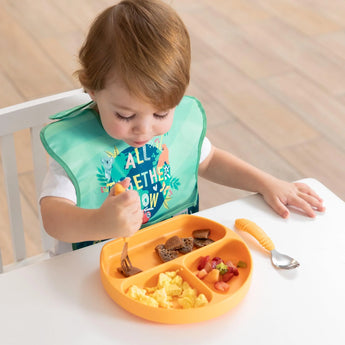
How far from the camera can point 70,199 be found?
1.16 meters

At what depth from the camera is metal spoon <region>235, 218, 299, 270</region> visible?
1022mm

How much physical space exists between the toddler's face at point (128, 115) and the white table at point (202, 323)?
207 millimetres

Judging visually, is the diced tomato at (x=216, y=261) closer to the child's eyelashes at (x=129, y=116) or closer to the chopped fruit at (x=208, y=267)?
the chopped fruit at (x=208, y=267)

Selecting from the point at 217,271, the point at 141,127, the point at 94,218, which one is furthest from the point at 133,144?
the point at 217,271

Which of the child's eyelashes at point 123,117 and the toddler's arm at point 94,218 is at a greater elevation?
the child's eyelashes at point 123,117

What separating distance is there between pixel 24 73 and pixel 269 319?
88.5 inches

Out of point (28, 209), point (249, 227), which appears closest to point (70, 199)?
point (249, 227)

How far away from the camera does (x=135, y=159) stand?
4.10 feet

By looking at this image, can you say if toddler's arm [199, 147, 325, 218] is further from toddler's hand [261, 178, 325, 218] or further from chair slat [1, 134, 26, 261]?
chair slat [1, 134, 26, 261]

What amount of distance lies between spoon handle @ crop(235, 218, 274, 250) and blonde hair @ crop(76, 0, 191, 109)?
0.24 meters

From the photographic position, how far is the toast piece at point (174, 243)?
105 cm

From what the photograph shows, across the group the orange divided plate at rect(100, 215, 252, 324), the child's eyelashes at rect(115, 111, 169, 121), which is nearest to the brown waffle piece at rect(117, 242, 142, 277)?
the orange divided plate at rect(100, 215, 252, 324)

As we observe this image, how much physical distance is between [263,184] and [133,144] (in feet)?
0.90

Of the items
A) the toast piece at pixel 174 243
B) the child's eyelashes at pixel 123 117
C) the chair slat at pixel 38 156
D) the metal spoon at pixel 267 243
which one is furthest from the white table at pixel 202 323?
the chair slat at pixel 38 156
